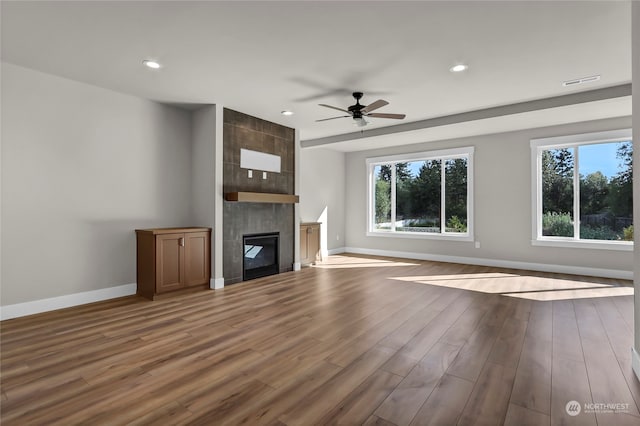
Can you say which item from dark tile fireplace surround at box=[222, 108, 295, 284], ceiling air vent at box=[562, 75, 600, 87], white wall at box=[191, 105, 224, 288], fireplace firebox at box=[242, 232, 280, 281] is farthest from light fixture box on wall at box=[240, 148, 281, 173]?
ceiling air vent at box=[562, 75, 600, 87]

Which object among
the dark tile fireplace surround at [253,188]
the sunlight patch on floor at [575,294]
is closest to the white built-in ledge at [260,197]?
the dark tile fireplace surround at [253,188]

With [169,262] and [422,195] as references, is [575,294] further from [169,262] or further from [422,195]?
[169,262]

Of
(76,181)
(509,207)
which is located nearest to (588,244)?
(509,207)

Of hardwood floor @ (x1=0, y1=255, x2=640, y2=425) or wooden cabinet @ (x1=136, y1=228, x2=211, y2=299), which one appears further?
wooden cabinet @ (x1=136, y1=228, x2=211, y2=299)

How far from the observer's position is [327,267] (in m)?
6.29

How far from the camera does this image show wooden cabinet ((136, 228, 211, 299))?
409cm

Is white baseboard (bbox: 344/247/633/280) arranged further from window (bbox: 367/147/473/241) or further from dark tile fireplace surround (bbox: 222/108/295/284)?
dark tile fireplace surround (bbox: 222/108/295/284)

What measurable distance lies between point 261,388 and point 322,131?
203 inches

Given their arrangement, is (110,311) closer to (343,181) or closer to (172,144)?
(172,144)

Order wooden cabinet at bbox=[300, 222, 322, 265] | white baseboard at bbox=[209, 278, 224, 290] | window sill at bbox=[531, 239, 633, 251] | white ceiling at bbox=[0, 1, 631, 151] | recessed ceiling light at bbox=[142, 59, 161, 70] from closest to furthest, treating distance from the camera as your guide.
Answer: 1. white ceiling at bbox=[0, 1, 631, 151]
2. recessed ceiling light at bbox=[142, 59, 161, 70]
3. white baseboard at bbox=[209, 278, 224, 290]
4. window sill at bbox=[531, 239, 633, 251]
5. wooden cabinet at bbox=[300, 222, 322, 265]

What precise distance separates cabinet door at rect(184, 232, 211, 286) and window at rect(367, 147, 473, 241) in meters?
4.53

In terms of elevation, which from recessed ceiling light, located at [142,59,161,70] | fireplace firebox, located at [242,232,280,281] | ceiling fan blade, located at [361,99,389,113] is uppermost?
recessed ceiling light, located at [142,59,161,70]

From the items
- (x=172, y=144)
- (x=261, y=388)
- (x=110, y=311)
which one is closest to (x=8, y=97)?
(x=172, y=144)
